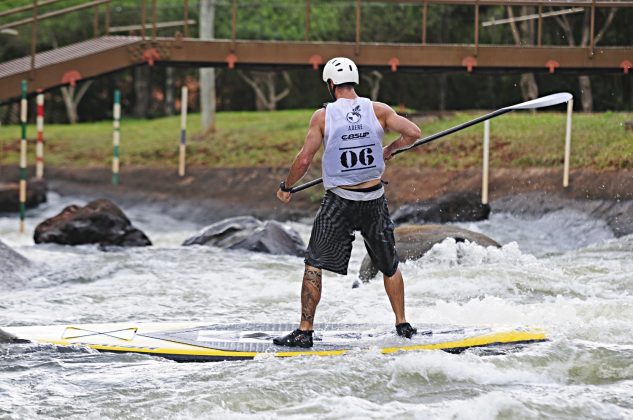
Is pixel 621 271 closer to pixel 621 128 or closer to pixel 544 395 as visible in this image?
pixel 544 395

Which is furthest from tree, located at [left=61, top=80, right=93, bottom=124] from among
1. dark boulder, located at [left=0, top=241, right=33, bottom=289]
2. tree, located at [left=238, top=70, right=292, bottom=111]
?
dark boulder, located at [left=0, top=241, right=33, bottom=289]

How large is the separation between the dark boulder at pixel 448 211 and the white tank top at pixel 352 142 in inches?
363

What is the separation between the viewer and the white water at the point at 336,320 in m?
5.82

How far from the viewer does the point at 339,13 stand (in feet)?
90.6

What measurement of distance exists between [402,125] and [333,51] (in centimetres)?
1049

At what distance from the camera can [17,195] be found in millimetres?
18969

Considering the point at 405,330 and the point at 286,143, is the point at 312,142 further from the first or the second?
the point at 286,143

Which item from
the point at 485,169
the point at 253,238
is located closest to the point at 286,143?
the point at 485,169

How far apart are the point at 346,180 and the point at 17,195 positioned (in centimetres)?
1332

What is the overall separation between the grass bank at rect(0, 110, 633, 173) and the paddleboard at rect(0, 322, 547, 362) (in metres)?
9.00

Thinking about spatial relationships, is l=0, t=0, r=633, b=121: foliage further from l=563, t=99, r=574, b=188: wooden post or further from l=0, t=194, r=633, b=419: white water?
l=0, t=194, r=633, b=419: white water

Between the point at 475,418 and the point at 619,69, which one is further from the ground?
the point at 619,69

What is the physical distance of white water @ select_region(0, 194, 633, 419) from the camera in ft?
19.1

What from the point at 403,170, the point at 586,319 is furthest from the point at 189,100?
the point at 586,319
